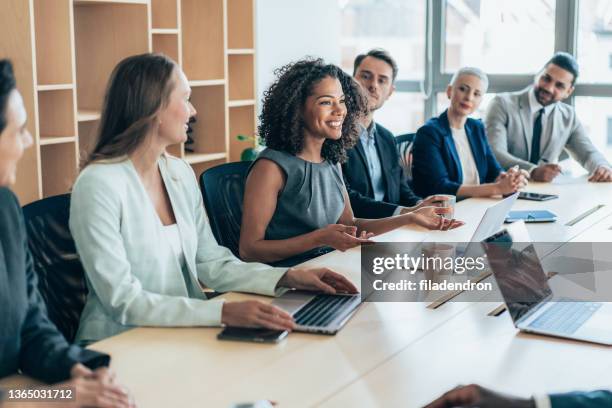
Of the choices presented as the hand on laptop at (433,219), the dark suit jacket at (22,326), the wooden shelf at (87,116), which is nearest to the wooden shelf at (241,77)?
the wooden shelf at (87,116)

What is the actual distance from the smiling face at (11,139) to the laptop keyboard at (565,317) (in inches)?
45.9

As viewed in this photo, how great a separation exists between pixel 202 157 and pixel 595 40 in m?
2.64

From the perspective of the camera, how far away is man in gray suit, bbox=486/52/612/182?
4586 millimetres

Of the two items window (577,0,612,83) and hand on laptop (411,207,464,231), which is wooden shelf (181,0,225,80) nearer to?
hand on laptop (411,207,464,231)

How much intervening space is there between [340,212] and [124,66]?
1089 millimetres

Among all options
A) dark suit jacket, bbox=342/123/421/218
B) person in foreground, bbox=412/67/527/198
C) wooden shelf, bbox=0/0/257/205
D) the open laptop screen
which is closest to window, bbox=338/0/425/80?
wooden shelf, bbox=0/0/257/205

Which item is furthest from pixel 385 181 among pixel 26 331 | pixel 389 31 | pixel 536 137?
pixel 389 31

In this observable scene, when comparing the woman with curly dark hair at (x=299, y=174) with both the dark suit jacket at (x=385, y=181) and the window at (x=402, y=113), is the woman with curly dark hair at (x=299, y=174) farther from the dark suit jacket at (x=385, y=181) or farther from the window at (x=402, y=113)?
the window at (x=402, y=113)

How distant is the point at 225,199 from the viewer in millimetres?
2803

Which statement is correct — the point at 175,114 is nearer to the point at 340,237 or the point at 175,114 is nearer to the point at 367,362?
the point at 340,237

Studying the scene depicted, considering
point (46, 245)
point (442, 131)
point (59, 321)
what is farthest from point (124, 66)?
point (442, 131)

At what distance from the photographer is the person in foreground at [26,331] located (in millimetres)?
1382

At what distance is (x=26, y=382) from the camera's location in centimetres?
157

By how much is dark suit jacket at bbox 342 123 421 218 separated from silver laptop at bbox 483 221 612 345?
107cm
